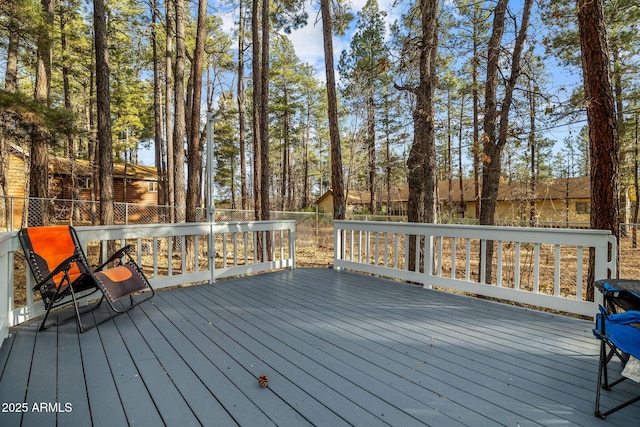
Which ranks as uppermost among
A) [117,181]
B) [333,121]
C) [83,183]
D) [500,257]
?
[333,121]

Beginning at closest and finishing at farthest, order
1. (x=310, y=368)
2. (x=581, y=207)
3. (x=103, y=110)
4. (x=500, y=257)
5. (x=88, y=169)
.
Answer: (x=310, y=368), (x=500, y=257), (x=103, y=110), (x=88, y=169), (x=581, y=207)

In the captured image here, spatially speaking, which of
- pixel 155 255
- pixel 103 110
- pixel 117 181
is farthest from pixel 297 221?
pixel 117 181

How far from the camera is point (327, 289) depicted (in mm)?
3934

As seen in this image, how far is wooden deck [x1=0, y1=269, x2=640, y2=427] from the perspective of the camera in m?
1.54

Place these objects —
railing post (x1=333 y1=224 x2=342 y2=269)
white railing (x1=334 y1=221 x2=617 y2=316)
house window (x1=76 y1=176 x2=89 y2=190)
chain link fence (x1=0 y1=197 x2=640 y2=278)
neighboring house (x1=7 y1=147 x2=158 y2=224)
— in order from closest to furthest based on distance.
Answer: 1. white railing (x1=334 y1=221 x2=617 y2=316)
2. railing post (x1=333 y1=224 x2=342 y2=269)
3. chain link fence (x1=0 y1=197 x2=640 y2=278)
4. neighboring house (x1=7 y1=147 x2=158 y2=224)
5. house window (x1=76 y1=176 x2=89 y2=190)

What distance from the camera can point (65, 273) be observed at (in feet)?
8.00

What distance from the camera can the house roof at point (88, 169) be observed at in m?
13.6

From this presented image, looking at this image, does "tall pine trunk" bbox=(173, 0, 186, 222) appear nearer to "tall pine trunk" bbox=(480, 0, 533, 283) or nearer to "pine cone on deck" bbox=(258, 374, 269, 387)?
"tall pine trunk" bbox=(480, 0, 533, 283)

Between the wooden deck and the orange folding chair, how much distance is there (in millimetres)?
266

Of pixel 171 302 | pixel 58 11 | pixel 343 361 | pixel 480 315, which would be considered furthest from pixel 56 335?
pixel 58 11

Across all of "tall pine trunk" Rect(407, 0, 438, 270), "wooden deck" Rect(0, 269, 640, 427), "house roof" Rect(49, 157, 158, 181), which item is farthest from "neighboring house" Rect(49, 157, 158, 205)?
"wooden deck" Rect(0, 269, 640, 427)

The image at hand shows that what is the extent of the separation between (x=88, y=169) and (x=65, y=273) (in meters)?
15.2

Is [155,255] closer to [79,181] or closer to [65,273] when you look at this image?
[65,273]

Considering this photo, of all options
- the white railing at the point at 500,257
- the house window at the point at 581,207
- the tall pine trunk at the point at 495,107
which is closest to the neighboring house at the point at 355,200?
the house window at the point at 581,207
